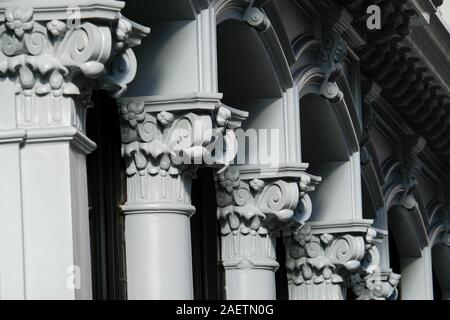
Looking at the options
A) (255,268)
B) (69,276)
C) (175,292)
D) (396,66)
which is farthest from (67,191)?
(396,66)

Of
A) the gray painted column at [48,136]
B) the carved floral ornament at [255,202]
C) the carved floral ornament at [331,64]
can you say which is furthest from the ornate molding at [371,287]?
the gray painted column at [48,136]

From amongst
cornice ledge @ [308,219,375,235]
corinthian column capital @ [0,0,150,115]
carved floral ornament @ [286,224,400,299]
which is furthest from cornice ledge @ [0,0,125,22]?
cornice ledge @ [308,219,375,235]

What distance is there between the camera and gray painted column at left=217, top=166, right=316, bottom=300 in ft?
62.0

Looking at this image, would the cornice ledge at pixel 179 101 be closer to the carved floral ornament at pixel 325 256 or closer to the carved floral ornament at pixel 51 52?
the carved floral ornament at pixel 51 52

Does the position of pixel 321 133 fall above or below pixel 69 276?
above

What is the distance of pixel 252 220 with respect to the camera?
62.4 feet

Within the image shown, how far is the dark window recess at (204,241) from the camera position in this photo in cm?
1864

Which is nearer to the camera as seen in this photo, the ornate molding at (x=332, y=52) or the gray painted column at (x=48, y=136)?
the gray painted column at (x=48, y=136)

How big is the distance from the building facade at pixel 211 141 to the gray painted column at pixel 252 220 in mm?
18

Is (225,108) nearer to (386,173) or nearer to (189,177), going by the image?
(189,177)

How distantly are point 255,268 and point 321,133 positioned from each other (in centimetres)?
353

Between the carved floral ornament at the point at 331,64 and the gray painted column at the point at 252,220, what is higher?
the carved floral ornament at the point at 331,64

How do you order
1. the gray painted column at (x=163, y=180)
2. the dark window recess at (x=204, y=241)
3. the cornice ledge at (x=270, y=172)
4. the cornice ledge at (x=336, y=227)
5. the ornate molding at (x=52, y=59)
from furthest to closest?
the cornice ledge at (x=336, y=227), the cornice ledge at (x=270, y=172), the dark window recess at (x=204, y=241), the gray painted column at (x=163, y=180), the ornate molding at (x=52, y=59)
